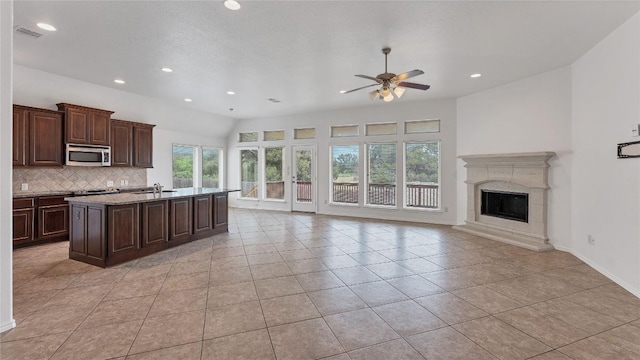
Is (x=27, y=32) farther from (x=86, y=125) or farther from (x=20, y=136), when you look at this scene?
(x=86, y=125)

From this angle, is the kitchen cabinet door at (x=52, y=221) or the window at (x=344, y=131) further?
the window at (x=344, y=131)

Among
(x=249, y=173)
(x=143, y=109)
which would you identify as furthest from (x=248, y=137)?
(x=143, y=109)

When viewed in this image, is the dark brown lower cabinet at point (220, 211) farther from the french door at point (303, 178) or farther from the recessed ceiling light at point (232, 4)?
the recessed ceiling light at point (232, 4)

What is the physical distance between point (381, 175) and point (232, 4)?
5.75 meters

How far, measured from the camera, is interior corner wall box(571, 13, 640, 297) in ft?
10.6

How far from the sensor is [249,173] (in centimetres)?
971

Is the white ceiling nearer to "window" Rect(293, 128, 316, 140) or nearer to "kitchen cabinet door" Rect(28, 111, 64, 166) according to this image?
"kitchen cabinet door" Rect(28, 111, 64, 166)

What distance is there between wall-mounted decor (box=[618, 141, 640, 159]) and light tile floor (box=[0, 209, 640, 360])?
5.05 feet

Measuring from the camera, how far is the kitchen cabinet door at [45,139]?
4953mm

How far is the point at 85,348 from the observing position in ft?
7.02

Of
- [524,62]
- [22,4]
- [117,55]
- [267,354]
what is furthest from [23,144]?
[524,62]

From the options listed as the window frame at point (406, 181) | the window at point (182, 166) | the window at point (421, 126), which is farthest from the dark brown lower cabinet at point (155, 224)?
the window at point (421, 126)

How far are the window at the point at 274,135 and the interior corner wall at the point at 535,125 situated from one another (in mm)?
5254

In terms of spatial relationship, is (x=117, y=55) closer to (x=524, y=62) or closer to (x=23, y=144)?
(x=23, y=144)
